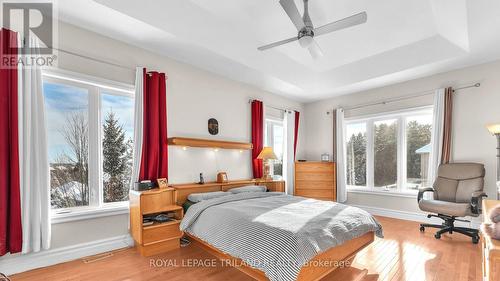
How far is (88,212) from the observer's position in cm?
294

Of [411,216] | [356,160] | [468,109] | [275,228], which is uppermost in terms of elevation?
[468,109]

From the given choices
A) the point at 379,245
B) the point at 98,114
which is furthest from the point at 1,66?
the point at 379,245

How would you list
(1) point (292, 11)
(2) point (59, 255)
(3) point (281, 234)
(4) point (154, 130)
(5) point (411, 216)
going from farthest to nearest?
(5) point (411, 216), (4) point (154, 130), (2) point (59, 255), (1) point (292, 11), (3) point (281, 234)

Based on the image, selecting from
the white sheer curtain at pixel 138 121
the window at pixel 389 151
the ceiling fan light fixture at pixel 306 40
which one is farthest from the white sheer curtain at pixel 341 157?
the white sheer curtain at pixel 138 121

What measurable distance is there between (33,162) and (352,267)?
3646mm

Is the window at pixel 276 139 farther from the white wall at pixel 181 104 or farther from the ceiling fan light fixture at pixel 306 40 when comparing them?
the ceiling fan light fixture at pixel 306 40

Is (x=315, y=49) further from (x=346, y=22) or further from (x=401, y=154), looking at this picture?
(x=401, y=154)

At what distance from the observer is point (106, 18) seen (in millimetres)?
2754

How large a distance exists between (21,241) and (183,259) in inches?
64.8

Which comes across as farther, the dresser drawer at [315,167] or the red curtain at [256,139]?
the dresser drawer at [315,167]

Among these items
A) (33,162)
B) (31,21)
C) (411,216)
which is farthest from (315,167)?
(31,21)

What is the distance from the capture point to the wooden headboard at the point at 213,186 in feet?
11.8

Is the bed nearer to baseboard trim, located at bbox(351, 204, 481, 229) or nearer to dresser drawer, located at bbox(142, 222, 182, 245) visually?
dresser drawer, located at bbox(142, 222, 182, 245)

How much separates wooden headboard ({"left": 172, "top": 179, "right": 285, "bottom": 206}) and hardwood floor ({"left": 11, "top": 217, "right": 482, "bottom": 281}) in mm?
759
